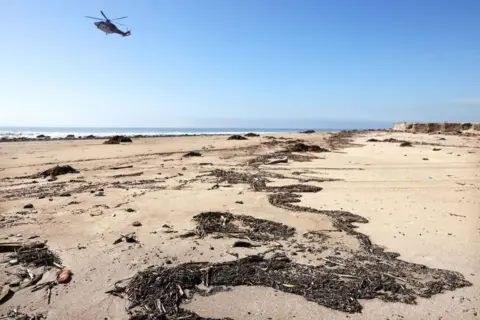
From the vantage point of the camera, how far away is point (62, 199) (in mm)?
6492

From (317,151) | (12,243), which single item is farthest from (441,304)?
(317,151)

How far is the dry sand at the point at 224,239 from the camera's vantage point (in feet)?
9.70

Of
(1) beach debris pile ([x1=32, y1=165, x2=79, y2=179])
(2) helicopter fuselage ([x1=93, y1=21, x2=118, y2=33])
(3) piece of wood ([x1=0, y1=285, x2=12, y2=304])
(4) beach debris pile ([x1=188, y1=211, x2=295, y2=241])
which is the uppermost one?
(2) helicopter fuselage ([x1=93, y1=21, x2=118, y2=33])

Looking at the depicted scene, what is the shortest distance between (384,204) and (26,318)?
18.1 feet

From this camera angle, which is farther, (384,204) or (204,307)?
(384,204)

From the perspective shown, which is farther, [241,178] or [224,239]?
[241,178]

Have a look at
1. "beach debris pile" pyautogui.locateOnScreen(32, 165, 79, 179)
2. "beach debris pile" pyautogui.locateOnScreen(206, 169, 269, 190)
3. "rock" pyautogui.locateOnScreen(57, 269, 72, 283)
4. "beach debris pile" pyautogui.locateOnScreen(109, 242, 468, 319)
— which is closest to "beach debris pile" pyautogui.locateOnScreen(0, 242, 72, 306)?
"rock" pyautogui.locateOnScreen(57, 269, 72, 283)

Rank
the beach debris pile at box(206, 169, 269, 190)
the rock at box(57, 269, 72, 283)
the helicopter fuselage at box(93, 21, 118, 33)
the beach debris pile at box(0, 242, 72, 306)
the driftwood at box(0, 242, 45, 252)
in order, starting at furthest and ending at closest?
the helicopter fuselage at box(93, 21, 118, 33)
the beach debris pile at box(206, 169, 269, 190)
the driftwood at box(0, 242, 45, 252)
the rock at box(57, 269, 72, 283)
the beach debris pile at box(0, 242, 72, 306)

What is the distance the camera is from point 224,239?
14.4ft

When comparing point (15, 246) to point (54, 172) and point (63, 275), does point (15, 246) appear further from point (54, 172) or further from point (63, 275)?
point (54, 172)

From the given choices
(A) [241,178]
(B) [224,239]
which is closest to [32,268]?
(B) [224,239]

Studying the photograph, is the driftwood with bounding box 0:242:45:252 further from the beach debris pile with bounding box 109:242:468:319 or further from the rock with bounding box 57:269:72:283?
the beach debris pile with bounding box 109:242:468:319

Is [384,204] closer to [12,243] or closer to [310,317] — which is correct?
[310,317]

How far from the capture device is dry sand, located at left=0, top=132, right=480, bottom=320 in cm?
296
